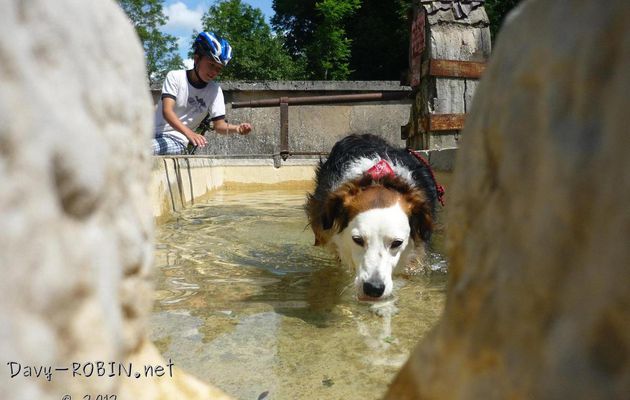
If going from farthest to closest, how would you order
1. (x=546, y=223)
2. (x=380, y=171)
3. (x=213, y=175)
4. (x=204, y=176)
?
(x=213, y=175), (x=204, y=176), (x=380, y=171), (x=546, y=223)

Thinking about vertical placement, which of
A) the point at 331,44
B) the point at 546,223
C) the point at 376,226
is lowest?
the point at 376,226

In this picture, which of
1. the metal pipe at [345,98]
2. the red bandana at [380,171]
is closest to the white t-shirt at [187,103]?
the metal pipe at [345,98]

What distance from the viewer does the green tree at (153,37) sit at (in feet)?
81.1

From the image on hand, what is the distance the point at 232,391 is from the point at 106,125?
1.14m

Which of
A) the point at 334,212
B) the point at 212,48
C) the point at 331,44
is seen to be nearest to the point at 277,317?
the point at 334,212

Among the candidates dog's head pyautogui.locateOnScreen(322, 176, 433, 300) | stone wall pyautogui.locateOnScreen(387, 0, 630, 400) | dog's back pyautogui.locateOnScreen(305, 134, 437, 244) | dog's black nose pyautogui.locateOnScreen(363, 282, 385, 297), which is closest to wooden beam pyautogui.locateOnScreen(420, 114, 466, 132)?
dog's back pyautogui.locateOnScreen(305, 134, 437, 244)

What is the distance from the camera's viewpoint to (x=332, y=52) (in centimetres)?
2067

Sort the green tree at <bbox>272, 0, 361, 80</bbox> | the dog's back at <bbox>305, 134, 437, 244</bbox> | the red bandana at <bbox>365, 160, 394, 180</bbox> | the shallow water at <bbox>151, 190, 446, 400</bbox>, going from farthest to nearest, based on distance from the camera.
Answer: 1. the green tree at <bbox>272, 0, 361, 80</bbox>
2. the dog's back at <bbox>305, 134, 437, 244</bbox>
3. the red bandana at <bbox>365, 160, 394, 180</bbox>
4. the shallow water at <bbox>151, 190, 446, 400</bbox>

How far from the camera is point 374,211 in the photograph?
2.86 metres

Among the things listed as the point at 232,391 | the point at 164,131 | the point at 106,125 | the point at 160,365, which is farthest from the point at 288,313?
the point at 164,131

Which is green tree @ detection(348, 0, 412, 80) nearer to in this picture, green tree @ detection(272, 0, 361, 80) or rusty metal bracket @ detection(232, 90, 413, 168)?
green tree @ detection(272, 0, 361, 80)

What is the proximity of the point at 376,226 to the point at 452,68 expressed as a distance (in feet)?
10.1

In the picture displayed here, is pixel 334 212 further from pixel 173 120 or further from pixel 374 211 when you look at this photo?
pixel 173 120

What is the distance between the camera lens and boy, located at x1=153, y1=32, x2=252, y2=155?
5.09 meters
